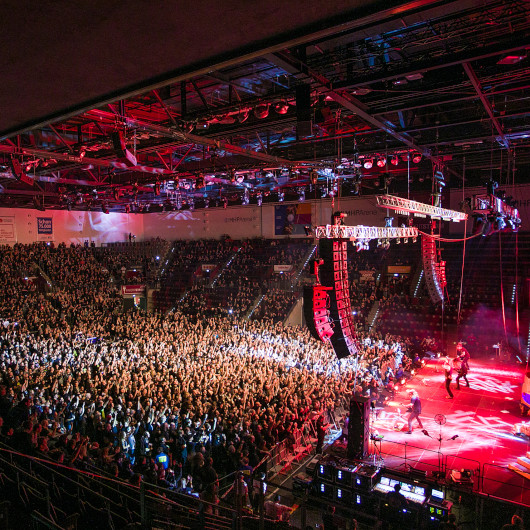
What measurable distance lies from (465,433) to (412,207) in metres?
5.77

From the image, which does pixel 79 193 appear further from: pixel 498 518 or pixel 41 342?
pixel 498 518

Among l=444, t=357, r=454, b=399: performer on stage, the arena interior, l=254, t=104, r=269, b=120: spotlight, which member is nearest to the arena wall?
the arena interior

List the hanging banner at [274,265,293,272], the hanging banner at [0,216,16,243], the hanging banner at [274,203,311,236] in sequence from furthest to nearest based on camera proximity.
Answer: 1. the hanging banner at [274,203,311,236]
2. the hanging banner at [0,216,16,243]
3. the hanging banner at [274,265,293,272]

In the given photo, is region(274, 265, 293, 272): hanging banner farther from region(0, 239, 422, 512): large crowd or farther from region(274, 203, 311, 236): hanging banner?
region(0, 239, 422, 512): large crowd

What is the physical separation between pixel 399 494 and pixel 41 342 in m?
12.0

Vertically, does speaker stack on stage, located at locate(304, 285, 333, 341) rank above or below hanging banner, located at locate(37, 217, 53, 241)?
below

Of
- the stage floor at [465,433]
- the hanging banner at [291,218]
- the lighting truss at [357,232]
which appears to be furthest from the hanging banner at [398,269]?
the lighting truss at [357,232]

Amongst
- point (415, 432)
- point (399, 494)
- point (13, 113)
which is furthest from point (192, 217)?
point (13, 113)

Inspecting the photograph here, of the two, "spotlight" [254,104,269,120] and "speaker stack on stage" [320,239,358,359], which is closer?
"spotlight" [254,104,269,120]

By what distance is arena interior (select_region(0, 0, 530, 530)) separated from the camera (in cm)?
255

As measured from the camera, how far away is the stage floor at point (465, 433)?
845 centimetres

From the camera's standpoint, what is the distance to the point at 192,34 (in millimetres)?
2080

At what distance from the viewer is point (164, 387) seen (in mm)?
10992

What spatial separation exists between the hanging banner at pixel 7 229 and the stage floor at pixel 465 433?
24.6 m
